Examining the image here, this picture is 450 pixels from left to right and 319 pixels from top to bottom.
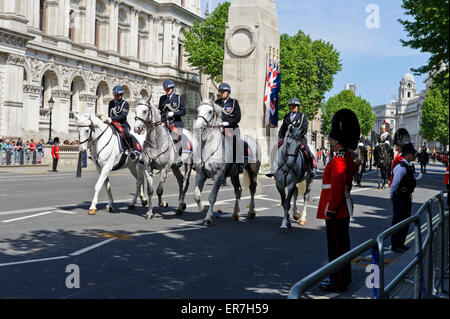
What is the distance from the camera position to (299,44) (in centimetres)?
6719

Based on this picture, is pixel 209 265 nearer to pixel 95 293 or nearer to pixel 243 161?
pixel 95 293

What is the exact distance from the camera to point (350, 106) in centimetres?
12638

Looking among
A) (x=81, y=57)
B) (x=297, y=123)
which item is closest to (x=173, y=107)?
(x=297, y=123)

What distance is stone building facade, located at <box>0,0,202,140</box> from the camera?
1612 inches

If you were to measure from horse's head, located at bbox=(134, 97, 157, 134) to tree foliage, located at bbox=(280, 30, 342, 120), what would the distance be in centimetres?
4409

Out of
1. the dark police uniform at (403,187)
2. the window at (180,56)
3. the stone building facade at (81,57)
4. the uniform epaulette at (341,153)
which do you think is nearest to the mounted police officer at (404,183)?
the dark police uniform at (403,187)

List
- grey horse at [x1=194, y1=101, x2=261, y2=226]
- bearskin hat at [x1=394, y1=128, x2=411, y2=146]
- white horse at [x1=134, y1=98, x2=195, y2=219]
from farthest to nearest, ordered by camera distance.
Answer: white horse at [x1=134, y1=98, x2=195, y2=219], bearskin hat at [x1=394, y1=128, x2=411, y2=146], grey horse at [x1=194, y1=101, x2=261, y2=226]

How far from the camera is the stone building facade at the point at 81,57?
40.9 m

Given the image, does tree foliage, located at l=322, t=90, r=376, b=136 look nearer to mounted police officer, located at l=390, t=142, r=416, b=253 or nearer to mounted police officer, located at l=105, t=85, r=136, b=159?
mounted police officer, located at l=105, t=85, r=136, b=159

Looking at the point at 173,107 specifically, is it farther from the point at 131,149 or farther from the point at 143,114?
the point at 131,149

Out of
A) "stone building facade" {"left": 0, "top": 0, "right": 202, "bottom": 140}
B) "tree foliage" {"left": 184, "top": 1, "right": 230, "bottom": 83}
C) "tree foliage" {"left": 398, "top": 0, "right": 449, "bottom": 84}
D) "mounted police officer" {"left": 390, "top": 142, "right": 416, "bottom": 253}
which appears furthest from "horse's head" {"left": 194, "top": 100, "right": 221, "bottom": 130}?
"tree foliage" {"left": 184, "top": 1, "right": 230, "bottom": 83}

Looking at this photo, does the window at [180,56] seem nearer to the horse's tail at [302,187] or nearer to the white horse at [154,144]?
the white horse at [154,144]
